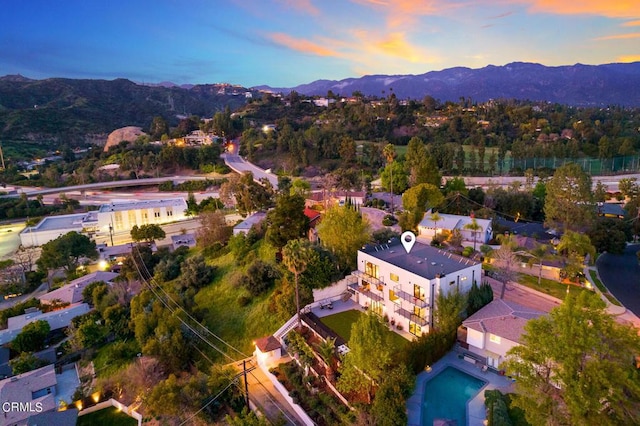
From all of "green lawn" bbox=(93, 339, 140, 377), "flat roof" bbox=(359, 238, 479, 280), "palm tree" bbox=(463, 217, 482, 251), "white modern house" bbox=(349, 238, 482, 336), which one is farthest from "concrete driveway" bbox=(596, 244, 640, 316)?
"green lawn" bbox=(93, 339, 140, 377)

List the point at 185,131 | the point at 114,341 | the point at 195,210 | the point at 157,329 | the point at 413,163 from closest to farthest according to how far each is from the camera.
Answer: the point at 157,329, the point at 114,341, the point at 413,163, the point at 195,210, the point at 185,131

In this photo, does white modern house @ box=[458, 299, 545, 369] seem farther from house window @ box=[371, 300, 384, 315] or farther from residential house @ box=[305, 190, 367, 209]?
residential house @ box=[305, 190, 367, 209]

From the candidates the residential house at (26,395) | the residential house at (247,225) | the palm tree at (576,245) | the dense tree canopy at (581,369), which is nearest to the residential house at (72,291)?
the residential house at (26,395)

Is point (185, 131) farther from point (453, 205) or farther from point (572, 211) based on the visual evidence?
point (572, 211)

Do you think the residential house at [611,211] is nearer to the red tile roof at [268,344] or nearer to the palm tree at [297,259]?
the palm tree at [297,259]

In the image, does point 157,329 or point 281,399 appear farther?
point 157,329

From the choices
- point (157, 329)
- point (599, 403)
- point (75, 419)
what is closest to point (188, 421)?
point (75, 419)

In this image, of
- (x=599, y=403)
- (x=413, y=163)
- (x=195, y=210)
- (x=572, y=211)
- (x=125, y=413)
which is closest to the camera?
(x=599, y=403)
